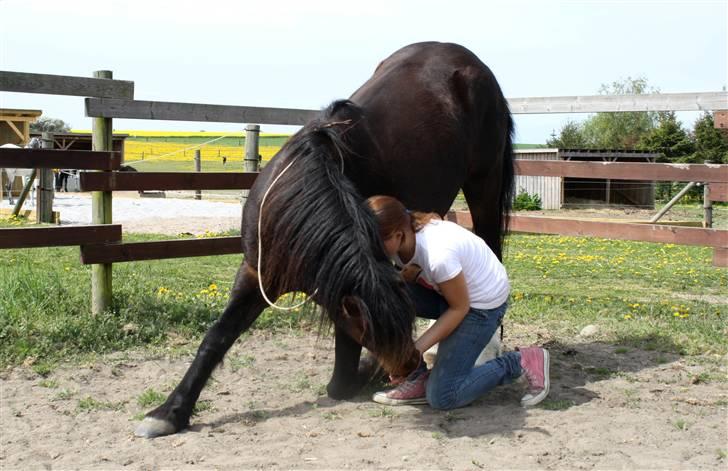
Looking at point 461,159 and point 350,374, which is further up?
point 461,159

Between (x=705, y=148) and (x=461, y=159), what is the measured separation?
3404cm

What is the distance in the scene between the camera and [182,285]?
7297mm

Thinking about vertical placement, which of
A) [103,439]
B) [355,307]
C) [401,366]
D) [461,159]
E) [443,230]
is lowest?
[103,439]

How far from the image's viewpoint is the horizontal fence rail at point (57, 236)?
16.8 ft

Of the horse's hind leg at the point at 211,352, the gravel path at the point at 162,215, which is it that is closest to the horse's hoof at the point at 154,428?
the horse's hind leg at the point at 211,352

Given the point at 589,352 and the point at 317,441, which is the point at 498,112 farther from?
the point at 317,441

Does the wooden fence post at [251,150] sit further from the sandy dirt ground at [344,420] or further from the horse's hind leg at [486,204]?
the sandy dirt ground at [344,420]

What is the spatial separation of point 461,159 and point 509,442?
2.13 metres

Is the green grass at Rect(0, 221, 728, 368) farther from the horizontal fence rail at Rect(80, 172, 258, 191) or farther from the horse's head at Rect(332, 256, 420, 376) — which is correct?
the horizontal fence rail at Rect(80, 172, 258, 191)

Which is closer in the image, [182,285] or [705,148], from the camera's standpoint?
[182,285]

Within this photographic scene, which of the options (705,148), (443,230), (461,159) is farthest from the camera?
(705,148)

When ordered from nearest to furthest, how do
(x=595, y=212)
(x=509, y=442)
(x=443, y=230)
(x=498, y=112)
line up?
(x=509, y=442) → (x=443, y=230) → (x=498, y=112) → (x=595, y=212)

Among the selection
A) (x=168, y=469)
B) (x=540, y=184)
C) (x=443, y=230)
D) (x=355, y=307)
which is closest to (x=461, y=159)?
(x=443, y=230)

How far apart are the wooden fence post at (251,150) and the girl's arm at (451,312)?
544 cm
